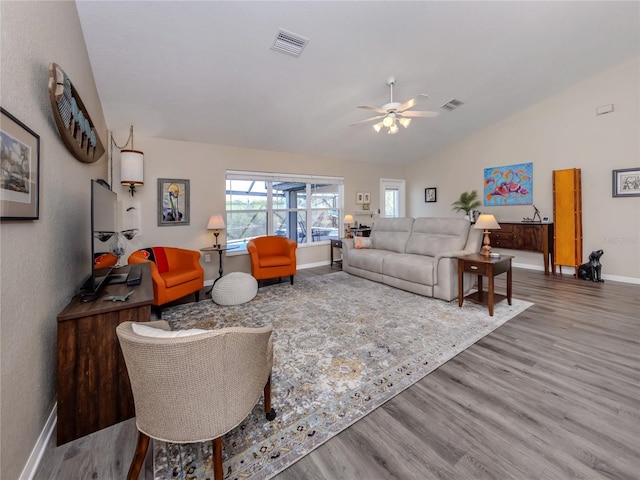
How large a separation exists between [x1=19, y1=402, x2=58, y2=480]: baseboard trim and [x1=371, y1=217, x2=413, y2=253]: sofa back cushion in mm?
4365

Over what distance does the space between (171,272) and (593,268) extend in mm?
6578

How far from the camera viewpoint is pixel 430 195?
710 cm

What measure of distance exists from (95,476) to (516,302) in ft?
13.9

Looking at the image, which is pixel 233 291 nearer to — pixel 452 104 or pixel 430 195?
pixel 452 104

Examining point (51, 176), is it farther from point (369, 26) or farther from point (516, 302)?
point (516, 302)

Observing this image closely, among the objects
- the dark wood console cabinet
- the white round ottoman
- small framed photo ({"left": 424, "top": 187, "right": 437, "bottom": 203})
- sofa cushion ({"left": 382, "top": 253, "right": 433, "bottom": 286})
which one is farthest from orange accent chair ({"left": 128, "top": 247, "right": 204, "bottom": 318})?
small framed photo ({"left": 424, "top": 187, "right": 437, "bottom": 203})

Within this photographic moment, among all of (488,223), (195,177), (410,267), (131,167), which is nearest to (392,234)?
(410,267)

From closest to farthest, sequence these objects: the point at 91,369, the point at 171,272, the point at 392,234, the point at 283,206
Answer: the point at 91,369 < the point at 171,272 < the point at 392,234 < the point at 283,206

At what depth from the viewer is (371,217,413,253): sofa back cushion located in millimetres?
4723

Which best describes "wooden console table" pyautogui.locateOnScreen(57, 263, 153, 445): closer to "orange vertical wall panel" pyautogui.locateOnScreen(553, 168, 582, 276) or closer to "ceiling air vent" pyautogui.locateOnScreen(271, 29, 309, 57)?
"ceiling air vent" pyautogui.locateOnScreen(271, 29, 309, 57)

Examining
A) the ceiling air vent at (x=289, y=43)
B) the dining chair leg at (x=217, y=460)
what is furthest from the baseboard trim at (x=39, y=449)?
the ceiling air vent at (x=289, y=43)

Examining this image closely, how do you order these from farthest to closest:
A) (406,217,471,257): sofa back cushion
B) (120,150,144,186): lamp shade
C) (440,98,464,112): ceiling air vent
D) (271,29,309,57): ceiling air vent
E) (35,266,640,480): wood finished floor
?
(440,98,464,112): ceiling air vent → (406,217,471,257): sofa back cushion → (120,150,144,186): lamp shade → (271,29,309,57): ceiling air vent → (35,266,640,480): wood finished floor

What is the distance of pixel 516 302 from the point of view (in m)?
3.48

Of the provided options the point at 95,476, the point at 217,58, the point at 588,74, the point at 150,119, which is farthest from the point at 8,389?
the point at 588,74
